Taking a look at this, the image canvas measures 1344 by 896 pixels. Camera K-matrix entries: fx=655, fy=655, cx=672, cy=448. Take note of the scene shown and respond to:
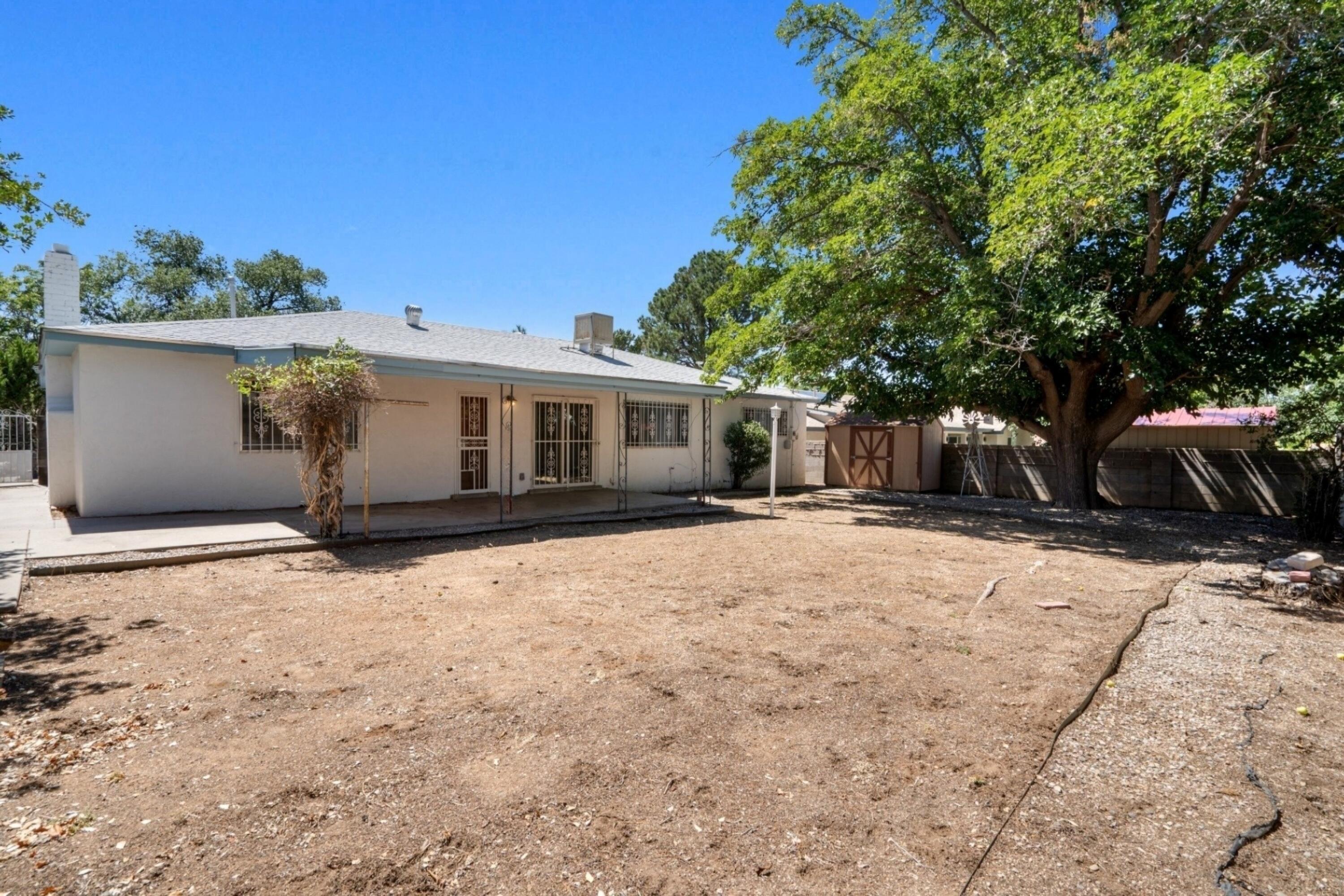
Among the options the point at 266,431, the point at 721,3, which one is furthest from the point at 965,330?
the point at 266,431

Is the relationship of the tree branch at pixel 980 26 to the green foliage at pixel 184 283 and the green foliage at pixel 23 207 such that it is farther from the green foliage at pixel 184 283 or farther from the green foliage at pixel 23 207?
the green foliage at pixel 184 283

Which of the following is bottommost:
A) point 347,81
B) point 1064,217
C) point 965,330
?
point 965,330

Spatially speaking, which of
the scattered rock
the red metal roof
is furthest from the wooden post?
the red metal roof

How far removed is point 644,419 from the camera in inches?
568

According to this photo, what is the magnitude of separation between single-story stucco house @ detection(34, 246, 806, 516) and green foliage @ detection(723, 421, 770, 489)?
242 millimetres

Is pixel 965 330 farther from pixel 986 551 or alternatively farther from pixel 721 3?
pixel 721 3

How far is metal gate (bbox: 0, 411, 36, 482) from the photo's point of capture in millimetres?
15406

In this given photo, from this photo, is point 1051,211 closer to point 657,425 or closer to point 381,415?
point 657,425

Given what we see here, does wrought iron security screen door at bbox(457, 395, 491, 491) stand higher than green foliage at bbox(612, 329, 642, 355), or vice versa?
green foliage at bbox(612, 329, 642, 355)

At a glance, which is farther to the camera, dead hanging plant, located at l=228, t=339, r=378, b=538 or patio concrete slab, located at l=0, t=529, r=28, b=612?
dead hanging plant, located at l=228, t=339, r=378, b=538

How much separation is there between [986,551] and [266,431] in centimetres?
1054

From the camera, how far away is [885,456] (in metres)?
17.5

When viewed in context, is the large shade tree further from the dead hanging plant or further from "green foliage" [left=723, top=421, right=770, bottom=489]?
the dead hanging plant

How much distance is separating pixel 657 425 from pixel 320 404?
8.12m
